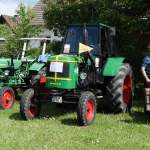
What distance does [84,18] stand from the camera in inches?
722

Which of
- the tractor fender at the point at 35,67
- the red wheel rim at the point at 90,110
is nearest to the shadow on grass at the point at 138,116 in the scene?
the red wheel rim at the point at 90,110

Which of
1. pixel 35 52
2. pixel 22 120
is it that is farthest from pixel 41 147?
pixel 35 52

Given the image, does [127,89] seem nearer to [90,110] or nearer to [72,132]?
[90,110]

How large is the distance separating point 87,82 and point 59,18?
8.38m

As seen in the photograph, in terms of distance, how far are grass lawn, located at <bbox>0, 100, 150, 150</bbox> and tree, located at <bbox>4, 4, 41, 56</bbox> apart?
12.6 metres

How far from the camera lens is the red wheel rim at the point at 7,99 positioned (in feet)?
43.4

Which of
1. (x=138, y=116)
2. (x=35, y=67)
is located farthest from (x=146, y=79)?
(x=35, y=67)

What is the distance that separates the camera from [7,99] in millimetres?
13383

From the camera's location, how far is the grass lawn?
8.53m

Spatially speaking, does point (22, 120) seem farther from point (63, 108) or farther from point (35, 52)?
point (35, 52)

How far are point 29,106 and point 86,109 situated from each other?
56.1 inches

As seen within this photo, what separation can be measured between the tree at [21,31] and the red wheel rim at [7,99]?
10.5 metres

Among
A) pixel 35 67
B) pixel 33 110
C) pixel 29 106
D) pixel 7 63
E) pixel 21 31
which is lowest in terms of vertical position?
pixel 33 110

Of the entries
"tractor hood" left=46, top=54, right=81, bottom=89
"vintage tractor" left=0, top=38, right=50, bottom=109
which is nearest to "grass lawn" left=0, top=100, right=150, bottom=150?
"tractor hood" left=46, top=54, right=81, bottom=89
